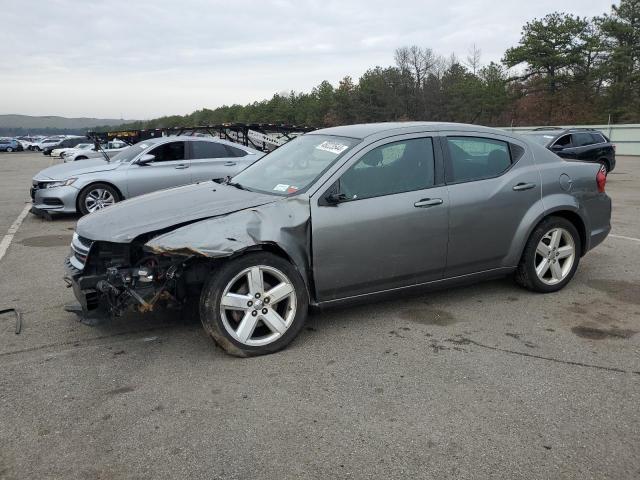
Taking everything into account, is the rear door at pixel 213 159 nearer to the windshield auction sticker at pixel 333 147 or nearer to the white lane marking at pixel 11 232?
the white lane marking at pixel 11 232

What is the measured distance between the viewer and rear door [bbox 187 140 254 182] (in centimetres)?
998

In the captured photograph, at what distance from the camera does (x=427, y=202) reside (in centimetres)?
437

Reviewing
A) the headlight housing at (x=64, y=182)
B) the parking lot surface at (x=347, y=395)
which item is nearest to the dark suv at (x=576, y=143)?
the parking lot surface at (x=347, y=395)

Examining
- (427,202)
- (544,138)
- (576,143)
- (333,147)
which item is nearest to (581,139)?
(576,143)

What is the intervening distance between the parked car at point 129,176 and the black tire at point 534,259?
6.15m

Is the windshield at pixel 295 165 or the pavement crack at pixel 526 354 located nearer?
the pavement crack at pixel 526 354

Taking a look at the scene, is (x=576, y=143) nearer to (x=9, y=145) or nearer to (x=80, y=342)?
(x=80, y=342)

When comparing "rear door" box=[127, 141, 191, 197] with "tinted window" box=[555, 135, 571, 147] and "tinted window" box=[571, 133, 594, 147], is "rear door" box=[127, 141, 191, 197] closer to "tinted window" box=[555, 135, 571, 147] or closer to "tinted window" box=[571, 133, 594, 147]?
"tinted window" box=[555, 135, 571, 147]

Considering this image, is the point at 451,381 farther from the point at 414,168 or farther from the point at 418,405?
the point at 414,168

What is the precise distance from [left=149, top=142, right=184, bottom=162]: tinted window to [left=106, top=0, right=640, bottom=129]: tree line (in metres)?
44.7

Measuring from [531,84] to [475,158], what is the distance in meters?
55.7

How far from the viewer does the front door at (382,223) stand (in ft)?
13.3

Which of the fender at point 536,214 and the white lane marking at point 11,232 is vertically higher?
the fender at point 536,214

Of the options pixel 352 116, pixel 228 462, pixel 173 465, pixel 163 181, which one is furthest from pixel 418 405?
pixel 352 116
